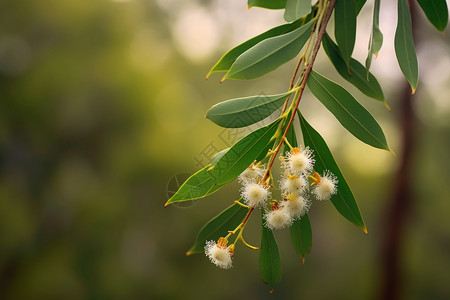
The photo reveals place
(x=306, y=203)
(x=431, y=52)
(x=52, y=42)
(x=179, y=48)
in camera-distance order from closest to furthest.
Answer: (x=306, y=203), (x=431, y=52), (x=52, y=42), (x=179, y=48)

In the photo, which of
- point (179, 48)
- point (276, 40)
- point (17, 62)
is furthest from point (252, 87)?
point (276, 40)

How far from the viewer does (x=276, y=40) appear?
2.24 ft

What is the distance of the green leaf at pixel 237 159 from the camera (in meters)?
0.62

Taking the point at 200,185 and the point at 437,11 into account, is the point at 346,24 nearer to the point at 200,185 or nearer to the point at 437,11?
the point at 437,11

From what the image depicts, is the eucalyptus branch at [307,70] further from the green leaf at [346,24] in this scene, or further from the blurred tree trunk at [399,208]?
the blurred tree trunk at [399,208]

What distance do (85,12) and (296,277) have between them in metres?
4.08

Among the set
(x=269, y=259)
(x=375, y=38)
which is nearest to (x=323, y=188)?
(x=269, y=259)

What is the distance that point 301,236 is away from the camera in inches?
29.3

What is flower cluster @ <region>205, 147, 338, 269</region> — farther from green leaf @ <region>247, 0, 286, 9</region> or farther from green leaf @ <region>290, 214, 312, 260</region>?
green leaf @ <region>247, 0, 286, 9</region>

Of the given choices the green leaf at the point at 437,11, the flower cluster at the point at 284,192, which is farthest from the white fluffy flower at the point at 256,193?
the green leaf at the point at 437,11

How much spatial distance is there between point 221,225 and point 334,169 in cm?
23

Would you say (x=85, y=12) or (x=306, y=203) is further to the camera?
(x=85, y=12)

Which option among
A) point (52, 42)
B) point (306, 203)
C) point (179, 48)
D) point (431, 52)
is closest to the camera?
point (306, 203)

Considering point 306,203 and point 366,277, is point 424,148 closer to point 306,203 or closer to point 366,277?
point 366,277
